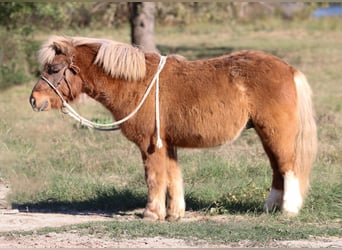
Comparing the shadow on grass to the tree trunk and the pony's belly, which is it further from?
the tree trunk

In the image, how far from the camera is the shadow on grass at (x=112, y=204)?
322 inches

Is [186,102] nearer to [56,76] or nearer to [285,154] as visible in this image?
[285,154]

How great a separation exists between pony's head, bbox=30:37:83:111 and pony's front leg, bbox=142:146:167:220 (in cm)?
100

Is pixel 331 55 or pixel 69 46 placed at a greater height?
pixel 69 46

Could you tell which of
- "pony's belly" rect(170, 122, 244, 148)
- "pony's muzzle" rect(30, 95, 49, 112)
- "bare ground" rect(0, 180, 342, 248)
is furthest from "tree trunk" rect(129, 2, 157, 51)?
"bare ground" rect(0, 180, 342, 248)

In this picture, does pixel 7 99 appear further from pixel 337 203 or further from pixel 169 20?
pixel 169 20

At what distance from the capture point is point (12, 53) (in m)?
17.5

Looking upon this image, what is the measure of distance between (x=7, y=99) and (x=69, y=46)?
27.4 feet

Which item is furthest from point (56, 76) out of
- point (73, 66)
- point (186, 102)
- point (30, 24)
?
point (30, 24)

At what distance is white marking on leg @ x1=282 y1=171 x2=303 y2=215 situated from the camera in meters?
7.59

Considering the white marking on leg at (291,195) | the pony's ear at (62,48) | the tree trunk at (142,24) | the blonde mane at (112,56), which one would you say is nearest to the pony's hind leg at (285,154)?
the white marking on leg at (291,195)

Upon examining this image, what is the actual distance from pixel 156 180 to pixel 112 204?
3.38ft

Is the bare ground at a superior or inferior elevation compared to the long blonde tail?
inferior

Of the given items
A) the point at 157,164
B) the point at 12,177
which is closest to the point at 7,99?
Answer: the point at 12,177
